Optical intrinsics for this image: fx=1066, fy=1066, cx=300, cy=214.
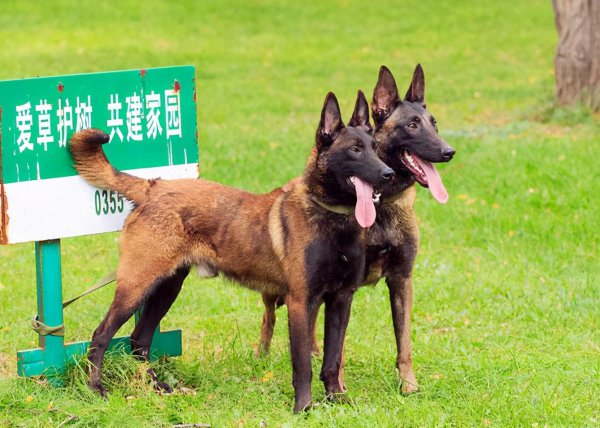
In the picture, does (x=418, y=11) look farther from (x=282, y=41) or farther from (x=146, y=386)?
(x=146, y=386)

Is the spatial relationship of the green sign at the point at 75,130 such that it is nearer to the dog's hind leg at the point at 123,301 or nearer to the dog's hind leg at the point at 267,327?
the dog's hind leg at the point at 123,301

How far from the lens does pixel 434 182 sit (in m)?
5.93

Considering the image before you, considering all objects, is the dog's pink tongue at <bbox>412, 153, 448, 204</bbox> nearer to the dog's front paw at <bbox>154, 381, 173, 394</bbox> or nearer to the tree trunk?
the dog's front paw at <bbox>154, 381, 173, 394</bbox>

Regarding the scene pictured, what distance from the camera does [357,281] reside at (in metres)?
5.83

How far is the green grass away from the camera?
5.84 meters

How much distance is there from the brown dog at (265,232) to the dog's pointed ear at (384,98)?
24cm

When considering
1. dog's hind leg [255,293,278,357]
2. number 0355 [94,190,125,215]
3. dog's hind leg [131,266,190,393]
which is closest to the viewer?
number 0355 [94,190,125,215]

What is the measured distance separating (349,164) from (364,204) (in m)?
0.24

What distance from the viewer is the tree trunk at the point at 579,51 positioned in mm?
12352

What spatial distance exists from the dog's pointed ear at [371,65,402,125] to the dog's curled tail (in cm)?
139

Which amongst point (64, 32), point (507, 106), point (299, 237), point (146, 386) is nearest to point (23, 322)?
point (146, 386)

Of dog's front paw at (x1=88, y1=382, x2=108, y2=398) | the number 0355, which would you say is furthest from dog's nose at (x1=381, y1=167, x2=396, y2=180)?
dog's front paw at (x1=88, y1=382, x2=108, y2=398)

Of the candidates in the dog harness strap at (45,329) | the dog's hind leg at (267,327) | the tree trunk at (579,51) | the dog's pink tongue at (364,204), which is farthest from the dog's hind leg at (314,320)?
the tree trunk at (579,51)

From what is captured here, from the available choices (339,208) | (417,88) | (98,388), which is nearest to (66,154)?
(98,388)
